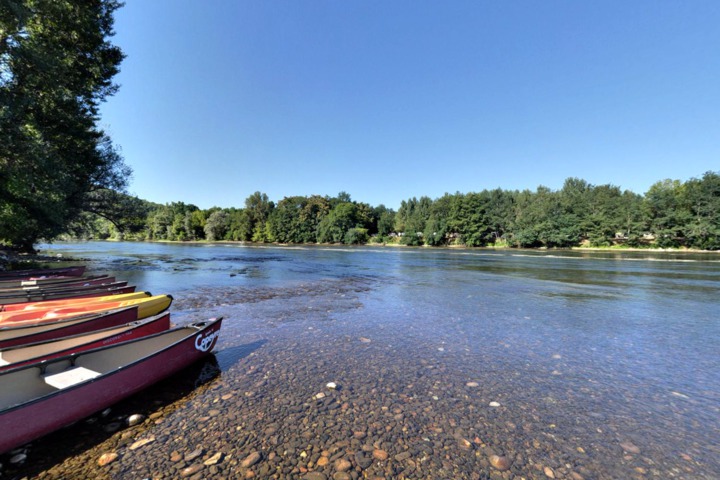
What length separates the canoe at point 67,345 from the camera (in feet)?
17.8

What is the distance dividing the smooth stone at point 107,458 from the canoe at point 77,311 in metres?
5.79

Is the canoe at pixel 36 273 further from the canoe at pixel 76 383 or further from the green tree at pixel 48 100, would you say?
the canoe at pixel 76 383

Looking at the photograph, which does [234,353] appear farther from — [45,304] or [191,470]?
A: [45,304]

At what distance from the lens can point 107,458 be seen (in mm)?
4301

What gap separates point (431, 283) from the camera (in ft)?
75.8

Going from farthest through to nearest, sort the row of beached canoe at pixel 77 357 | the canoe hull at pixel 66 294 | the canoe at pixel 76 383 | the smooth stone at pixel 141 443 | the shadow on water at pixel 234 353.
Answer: the canoe hull at pixel 66 294
the shadow on water at pixel 234 353
the smooth stone at pixel 141 443
the row of beached canoe at pixel 77 357
the canoe at pixel 76 383

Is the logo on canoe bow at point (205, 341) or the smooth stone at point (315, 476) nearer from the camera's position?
the smooth stone at point (315, 476)

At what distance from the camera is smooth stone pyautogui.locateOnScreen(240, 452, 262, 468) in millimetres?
4230

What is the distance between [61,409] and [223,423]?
91.6 inches

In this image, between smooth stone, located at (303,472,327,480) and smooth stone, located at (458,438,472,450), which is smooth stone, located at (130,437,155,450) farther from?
smooth stone, located at (458,438,472,450)

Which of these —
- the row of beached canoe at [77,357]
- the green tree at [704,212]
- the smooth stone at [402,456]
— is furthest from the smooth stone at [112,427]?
the green tree at [704,212]

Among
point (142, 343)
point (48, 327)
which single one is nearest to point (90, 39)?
point (48, 327)

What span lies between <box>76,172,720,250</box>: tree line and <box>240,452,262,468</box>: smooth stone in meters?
41.6

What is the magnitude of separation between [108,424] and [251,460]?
2.83m
